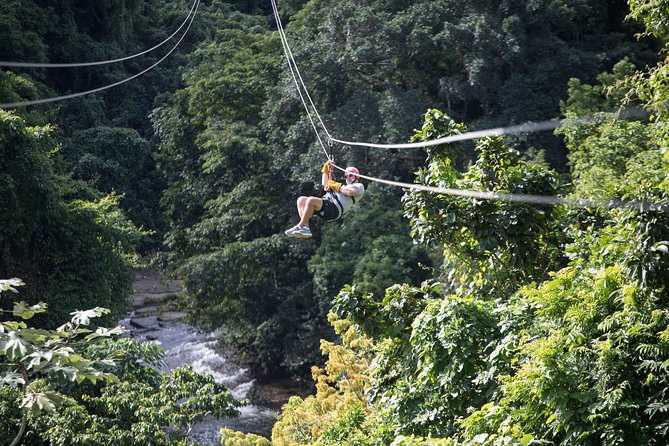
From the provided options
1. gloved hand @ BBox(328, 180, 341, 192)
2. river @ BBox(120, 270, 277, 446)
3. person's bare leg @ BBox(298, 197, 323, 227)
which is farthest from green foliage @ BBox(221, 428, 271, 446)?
gloved hand @ BBox(328, 180, 341, 192)

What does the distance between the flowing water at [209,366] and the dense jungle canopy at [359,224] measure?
0.59 meters

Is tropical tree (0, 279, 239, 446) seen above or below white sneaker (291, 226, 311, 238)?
below

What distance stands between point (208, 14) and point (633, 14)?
27.0m

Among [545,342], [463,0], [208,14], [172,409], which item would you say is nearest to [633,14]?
[545,342]

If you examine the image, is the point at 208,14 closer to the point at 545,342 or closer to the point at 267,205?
the point at 267,205

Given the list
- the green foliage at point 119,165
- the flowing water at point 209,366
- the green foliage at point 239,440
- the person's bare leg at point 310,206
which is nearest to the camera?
the person's bare leg at point 310,206

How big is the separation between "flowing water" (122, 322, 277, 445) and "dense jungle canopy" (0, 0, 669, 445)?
587mm

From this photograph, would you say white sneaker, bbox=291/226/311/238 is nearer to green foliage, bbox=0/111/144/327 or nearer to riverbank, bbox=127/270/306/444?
green foliage, bbox=0/111/144/327

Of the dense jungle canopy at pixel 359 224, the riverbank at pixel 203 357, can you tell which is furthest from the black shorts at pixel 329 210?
the riverbank at pixel 203 357

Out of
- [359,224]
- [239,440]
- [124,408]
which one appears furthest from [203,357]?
[124,408]

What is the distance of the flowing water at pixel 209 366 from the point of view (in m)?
16.9

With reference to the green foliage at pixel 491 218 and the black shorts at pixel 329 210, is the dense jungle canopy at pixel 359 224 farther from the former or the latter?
the black shorts at pixel 329 210

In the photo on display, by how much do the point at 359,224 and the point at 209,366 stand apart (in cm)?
565

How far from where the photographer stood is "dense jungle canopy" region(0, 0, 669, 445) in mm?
4988
